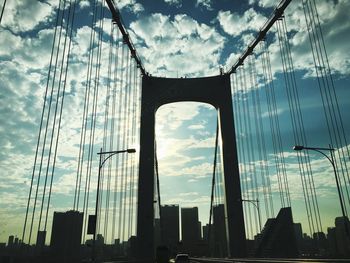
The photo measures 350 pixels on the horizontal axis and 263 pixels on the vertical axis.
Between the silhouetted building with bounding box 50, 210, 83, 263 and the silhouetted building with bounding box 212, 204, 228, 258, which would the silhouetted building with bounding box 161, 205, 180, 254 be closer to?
the silhouetted building with bounding box 212, 204, 228, 258

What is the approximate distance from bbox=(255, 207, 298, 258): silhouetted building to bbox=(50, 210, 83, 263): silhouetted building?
26.2 m

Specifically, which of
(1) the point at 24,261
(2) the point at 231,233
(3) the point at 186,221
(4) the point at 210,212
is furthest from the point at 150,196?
(3) the point at 186,221

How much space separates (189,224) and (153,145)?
102 m

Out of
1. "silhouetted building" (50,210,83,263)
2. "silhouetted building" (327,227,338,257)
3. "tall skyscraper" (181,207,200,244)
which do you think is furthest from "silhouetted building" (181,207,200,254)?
"silhouetted building" (50,210,83,263)

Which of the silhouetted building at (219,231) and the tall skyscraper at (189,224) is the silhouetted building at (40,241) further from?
the tall skyscraper at (189,224)

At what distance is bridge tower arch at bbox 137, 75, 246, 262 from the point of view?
124ft

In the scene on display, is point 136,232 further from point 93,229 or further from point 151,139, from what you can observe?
point 93,229

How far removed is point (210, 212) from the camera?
7450cm

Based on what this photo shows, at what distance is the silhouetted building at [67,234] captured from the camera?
758 inches

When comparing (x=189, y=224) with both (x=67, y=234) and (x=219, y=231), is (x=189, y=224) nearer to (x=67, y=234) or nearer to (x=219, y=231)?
(x=219, y=231)

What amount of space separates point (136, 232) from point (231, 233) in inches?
447

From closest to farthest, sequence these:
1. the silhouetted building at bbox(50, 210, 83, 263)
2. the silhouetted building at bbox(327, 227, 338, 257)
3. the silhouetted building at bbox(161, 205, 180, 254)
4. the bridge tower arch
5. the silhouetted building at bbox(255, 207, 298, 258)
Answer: the silhouetted building at bbox(50, 210, 83, 263), the silhouetted building at bbox(327, 227, 338, 257), the bridge tower arch, the silhouetted building at bbox(255, 207, 298, 258), the silhouetted building at bbox(161, 205, 180, 254)

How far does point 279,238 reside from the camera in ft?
142

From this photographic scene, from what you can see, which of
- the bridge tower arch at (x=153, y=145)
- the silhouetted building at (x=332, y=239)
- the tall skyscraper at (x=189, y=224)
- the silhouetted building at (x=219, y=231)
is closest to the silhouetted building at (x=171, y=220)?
the tall skyscraper at (x=189, y=224)
